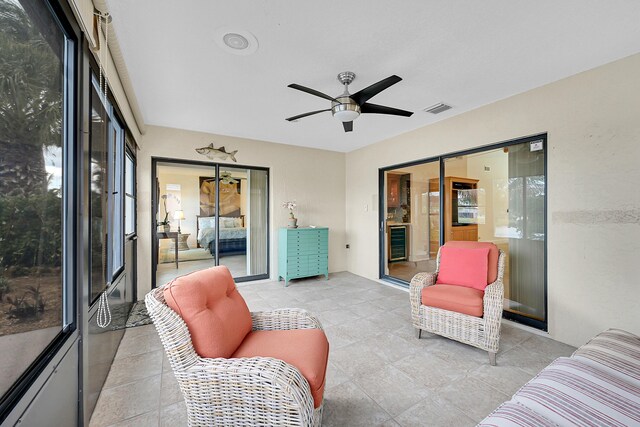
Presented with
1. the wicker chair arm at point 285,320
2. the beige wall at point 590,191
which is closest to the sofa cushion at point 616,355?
the beige wall at point 590,191

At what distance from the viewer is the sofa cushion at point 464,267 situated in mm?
2645

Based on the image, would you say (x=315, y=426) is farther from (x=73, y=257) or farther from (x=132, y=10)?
(x=132, y=10)

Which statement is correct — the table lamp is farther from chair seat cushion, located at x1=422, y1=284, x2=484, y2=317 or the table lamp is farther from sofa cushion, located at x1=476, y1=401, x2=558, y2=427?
sofa cushion, located at x1=476, y1=401, x2=558, y2=427

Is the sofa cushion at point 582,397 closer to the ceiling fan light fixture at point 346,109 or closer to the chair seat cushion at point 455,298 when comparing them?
the chair seat cushion at point 455,298

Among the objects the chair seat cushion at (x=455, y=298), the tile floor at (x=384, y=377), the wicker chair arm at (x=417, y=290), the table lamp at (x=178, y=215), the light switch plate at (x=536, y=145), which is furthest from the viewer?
the table lamp at (x=178, y=215)

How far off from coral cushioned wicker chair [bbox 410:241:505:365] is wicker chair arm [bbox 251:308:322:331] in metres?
1.31

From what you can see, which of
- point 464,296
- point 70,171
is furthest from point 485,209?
point 70,171

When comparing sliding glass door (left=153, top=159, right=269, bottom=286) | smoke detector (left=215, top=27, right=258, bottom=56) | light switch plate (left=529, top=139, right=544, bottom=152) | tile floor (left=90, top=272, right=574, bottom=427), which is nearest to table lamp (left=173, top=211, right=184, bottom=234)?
sliding glass door (left=153, top=159, right=269, bottom=286)

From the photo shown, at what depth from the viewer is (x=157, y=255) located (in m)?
4.07

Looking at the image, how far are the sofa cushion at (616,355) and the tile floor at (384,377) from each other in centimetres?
70

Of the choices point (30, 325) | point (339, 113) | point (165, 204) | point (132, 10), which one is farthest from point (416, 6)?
point (165, 204)

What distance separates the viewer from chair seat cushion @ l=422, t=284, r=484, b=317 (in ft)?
7.60

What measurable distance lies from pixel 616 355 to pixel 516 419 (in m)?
0.85

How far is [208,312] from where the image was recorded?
1.38m
